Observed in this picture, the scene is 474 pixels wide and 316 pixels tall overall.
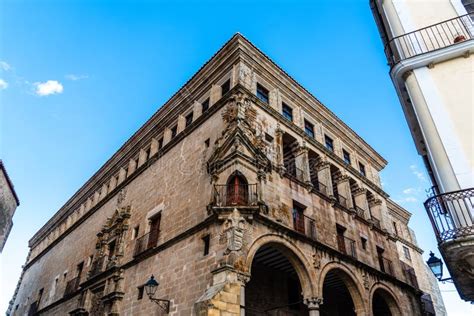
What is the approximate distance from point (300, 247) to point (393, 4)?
329 inches

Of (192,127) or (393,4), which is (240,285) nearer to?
(192,127)

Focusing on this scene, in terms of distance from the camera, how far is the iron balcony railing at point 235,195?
1071cm

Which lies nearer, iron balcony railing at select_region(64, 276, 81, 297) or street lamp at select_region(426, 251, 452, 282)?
street lamp at select_region(426, 251, 452, 282)

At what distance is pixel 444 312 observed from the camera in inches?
1101

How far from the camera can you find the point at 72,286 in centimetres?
1969

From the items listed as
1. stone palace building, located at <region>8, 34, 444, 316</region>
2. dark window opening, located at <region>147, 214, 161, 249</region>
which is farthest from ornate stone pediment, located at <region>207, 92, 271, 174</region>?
dark window opening, located at <region>147, 214, 161, 249</region>

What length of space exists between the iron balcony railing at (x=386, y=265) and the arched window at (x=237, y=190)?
967 cm

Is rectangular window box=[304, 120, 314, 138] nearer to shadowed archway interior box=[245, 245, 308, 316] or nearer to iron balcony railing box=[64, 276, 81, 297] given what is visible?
shadowed archway interior box=[245, 245, 308, 316]

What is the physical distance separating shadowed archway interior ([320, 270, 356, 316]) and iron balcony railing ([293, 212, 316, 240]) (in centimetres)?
308

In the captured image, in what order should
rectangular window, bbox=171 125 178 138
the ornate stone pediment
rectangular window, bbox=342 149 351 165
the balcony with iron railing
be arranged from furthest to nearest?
1. rectangular window, bbox=342 149 351 165
2. rectangular window, bbox=171 125 178 138
3. the ornate stone pediment
4. the balcony with iron railing

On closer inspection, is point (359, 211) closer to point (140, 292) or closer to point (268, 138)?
point (268, 138)

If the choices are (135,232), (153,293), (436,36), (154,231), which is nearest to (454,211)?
(436,36)

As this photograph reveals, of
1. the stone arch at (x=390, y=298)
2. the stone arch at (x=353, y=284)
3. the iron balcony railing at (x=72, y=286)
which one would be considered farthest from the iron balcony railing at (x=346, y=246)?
the iron balcony railing at (x=72, y=286)

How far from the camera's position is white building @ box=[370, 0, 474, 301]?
648 cm
